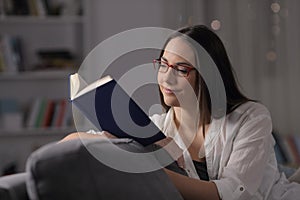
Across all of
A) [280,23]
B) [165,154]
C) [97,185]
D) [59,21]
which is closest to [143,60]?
[59,21]

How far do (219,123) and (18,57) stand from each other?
7.33 ft

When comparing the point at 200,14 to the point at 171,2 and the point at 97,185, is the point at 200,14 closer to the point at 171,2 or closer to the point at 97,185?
the point at 171,2

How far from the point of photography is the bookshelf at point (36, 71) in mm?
3535

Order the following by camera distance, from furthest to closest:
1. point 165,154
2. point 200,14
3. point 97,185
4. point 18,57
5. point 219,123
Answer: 1. point 200,14
2. point 18,57
3. point 219,123
4. point 165,154
5. point 97,185

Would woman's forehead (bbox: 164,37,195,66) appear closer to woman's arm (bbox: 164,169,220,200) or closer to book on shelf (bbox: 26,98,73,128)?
woman's arm (bbox: 164,169,220,200)

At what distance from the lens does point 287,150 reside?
3631 millimetres

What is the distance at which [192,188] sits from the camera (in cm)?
123

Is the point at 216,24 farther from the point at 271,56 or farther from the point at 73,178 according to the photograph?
the point at 73,178

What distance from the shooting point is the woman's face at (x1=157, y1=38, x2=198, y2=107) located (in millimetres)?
1505

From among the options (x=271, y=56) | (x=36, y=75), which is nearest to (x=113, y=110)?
(x=36, y=75)

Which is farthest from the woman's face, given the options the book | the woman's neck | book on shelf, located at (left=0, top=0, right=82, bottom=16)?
book on shelf, located at (left=0, top=0, right=82, bottom=16)

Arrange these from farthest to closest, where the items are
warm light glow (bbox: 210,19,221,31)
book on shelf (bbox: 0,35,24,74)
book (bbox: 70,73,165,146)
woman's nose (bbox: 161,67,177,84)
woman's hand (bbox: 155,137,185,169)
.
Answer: warm light glow (bbox: 210,19,221,31) → book on shelf (bbox: 0,35,24,74) → woman's nose (bbox: 161,67,177,84) → woman's hand (bbox: 155,137,185,169) → book (bbox: 70,73,165,146)

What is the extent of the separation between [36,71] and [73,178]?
2671mm

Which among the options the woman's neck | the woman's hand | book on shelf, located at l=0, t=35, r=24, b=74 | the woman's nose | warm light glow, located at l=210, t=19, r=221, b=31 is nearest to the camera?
the woman's hand
